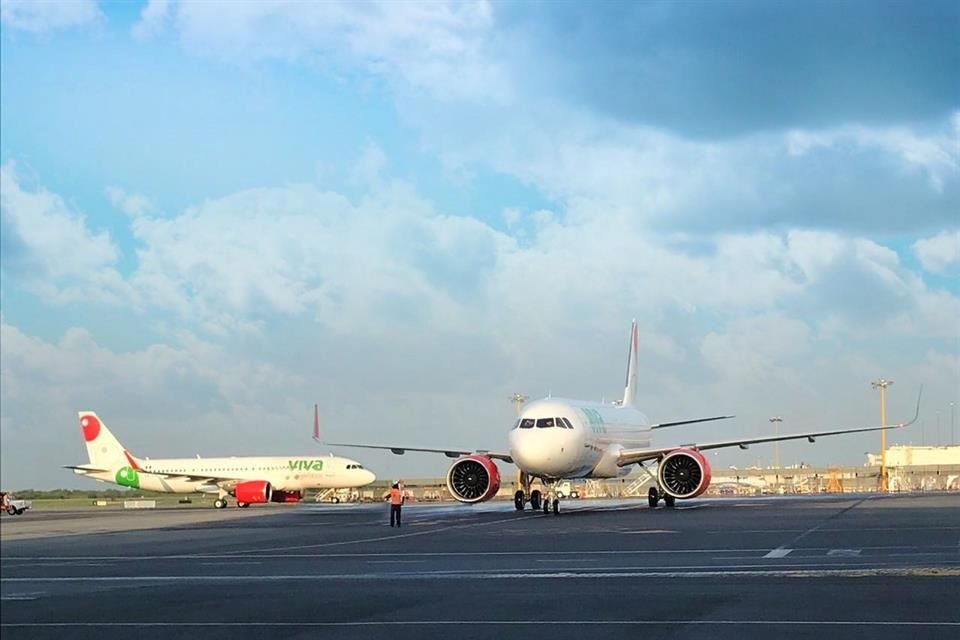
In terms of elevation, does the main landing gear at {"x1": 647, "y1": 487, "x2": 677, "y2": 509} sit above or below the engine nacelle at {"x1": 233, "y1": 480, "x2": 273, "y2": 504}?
above

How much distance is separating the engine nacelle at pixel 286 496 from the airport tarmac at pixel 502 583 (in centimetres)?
4817

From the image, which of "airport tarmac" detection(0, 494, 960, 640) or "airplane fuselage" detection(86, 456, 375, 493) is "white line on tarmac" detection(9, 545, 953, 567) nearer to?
"airport tarmac" detection(0, 494, 960, 640)

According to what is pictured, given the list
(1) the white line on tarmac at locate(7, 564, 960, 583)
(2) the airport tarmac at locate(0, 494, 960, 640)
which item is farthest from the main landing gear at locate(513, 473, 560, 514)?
A: (1) the white line on tarmac at locate(7, 564, 960, 583)

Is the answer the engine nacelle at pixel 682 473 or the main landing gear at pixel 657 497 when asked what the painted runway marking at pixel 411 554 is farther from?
the main landing gear at pixel 657 497

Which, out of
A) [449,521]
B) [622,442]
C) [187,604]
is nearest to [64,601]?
[187,604]

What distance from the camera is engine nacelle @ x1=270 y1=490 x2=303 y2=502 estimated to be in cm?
8229

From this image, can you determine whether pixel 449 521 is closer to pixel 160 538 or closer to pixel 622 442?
pixel 160 538

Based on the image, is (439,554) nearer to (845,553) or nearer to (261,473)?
(845,553)

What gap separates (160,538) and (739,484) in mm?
97773

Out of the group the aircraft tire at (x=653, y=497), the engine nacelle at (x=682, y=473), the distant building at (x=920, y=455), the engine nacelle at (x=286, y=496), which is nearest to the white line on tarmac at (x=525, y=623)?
the engine nacelle at (x=682, y=473)

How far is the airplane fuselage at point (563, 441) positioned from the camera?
45.9 m

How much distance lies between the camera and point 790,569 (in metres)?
20.3

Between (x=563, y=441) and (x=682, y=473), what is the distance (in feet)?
21.4

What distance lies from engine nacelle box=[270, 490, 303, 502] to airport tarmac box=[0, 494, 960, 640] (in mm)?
48173
